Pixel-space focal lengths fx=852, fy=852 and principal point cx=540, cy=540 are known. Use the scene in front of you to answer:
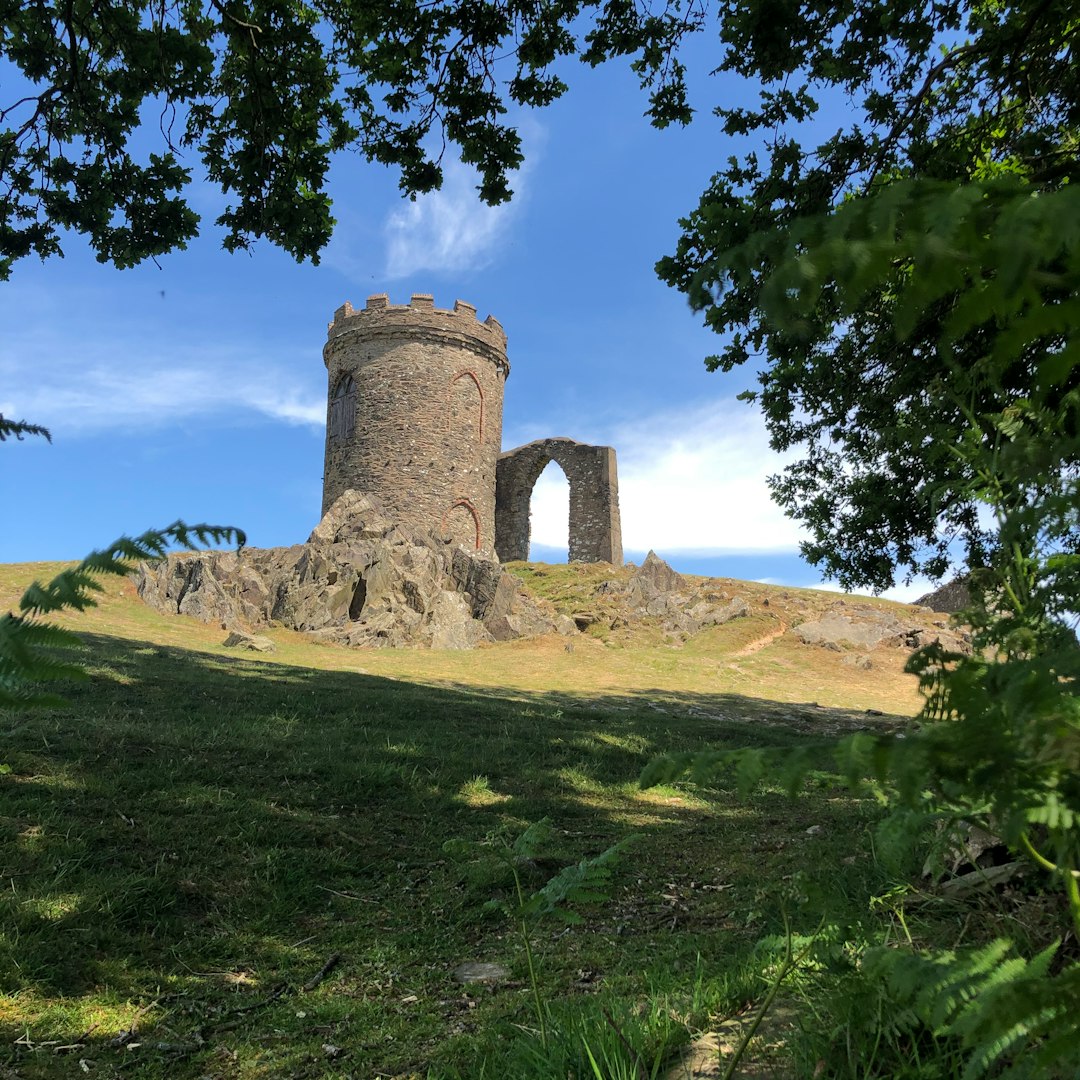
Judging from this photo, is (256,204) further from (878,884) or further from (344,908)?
(878,884)

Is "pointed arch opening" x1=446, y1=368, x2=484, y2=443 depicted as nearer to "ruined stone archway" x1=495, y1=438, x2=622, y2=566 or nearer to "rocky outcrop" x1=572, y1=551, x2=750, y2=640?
"ruined stone archway" x1=495, y1=438, x2=622, y2=566

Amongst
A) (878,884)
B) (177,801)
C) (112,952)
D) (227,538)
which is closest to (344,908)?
(112,952)

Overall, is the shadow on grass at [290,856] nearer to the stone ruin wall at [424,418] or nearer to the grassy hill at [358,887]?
the grassy hill at [358,887]

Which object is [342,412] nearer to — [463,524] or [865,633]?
[463,524]

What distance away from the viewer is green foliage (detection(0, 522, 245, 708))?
5.58ft

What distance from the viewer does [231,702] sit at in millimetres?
8914

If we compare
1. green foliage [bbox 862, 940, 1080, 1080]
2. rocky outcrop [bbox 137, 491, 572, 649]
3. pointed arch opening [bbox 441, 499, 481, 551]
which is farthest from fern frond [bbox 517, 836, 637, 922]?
pointed arch opening [bbox 441, 499, 481, 551]

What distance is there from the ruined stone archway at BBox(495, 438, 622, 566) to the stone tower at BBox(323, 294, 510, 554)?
265 centimetres

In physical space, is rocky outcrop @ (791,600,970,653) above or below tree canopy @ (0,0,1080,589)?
below

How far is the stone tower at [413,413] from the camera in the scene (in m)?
31.1

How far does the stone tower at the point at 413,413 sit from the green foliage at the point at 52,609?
28.5 meters

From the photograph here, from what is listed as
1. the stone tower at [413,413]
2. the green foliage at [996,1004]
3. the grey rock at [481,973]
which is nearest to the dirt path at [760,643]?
the stone tower at [413,413]

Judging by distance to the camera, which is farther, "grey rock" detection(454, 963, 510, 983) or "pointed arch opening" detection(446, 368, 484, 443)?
"pointed arch opening" detection(446, 368, 484, 443)

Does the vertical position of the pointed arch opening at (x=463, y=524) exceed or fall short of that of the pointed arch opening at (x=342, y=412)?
it falls short
